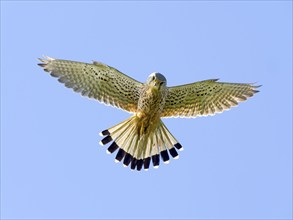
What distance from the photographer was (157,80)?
17.0 m

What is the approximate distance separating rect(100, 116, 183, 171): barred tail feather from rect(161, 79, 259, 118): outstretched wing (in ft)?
1.53

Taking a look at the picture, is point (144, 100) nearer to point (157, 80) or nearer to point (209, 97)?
point (157, 80)

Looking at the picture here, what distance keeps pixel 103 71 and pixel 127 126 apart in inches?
41.4

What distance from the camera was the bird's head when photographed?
17000 mm

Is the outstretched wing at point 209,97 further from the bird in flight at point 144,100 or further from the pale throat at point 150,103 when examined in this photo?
the pale throat at point 150,103

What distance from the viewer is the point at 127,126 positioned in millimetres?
17734

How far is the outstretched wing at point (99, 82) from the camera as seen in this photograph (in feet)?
56.5

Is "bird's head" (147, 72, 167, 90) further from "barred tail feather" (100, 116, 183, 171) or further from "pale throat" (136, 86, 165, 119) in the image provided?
"barred tail feather" (100, 116, 183, 171)

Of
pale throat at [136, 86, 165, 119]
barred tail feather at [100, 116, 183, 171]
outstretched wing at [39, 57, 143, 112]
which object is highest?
outstretched wing at [39, 57, 143, 112]

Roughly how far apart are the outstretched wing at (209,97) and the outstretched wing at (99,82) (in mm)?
808

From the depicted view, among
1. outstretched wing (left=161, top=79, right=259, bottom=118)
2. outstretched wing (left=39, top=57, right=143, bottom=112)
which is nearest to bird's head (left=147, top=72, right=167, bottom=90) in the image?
outstretched wing (left=39, top=57, right=143, bottom=112)

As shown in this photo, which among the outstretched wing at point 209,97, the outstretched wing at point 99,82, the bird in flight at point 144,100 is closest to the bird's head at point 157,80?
the bird in flight at point 144,100

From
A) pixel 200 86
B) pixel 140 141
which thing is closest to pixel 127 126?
pixel 140 141

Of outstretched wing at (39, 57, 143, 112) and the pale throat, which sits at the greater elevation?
outstretched wing at (39, 57, 143, 112)
